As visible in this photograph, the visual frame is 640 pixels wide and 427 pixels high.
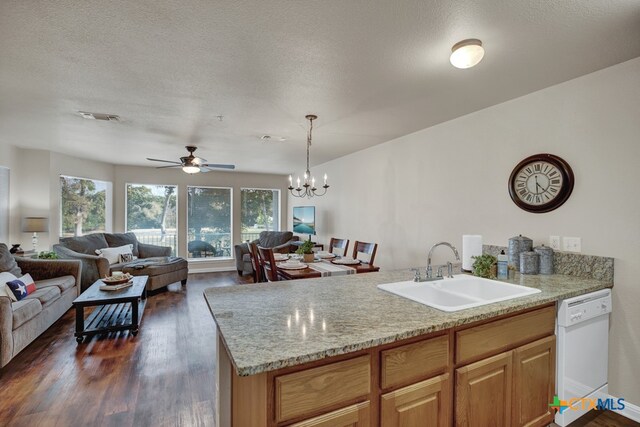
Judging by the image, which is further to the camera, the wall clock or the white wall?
the wall clock

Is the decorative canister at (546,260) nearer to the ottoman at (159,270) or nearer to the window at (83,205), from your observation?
the ottoman at (159,270)

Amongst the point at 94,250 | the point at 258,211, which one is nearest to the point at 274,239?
the point at 258,211

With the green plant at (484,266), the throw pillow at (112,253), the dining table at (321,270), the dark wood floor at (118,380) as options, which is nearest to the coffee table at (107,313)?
the dark wood floor at (118,380)

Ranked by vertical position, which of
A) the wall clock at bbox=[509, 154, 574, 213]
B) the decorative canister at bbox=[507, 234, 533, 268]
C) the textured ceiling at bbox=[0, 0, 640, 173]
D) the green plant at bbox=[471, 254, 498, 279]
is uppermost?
the textured ceiling at bbox=[0, 0, 640, 173]

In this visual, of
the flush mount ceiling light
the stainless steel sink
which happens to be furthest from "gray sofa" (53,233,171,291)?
the flush mount ceiling light

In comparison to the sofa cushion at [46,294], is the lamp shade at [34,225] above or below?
above

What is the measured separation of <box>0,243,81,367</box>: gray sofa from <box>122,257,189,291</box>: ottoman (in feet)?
2.70

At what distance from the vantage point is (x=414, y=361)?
132cm

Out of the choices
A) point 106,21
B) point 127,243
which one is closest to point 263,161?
point 127,243

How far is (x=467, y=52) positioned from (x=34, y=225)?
5.89 metres

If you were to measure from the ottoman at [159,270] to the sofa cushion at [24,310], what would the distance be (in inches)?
68.5

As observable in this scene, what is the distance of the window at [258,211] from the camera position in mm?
7469

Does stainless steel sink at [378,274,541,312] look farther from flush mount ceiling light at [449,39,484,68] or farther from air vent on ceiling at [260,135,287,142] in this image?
air vent on ceiling at [260,135,287,142]

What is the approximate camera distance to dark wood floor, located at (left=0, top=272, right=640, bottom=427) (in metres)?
2.02
